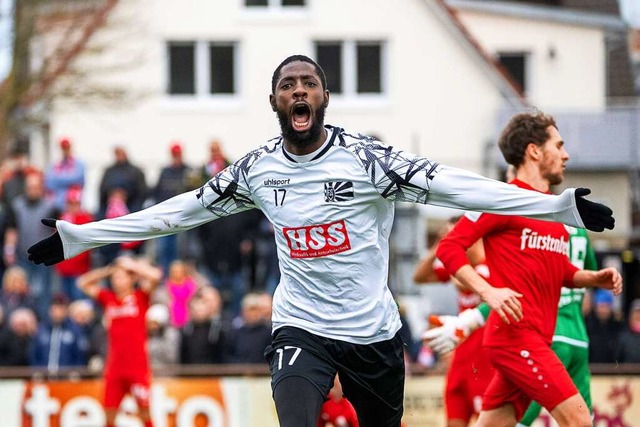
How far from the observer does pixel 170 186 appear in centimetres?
1959

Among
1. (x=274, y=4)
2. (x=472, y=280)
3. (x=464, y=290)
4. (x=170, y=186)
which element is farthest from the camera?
(x=274, y=4)

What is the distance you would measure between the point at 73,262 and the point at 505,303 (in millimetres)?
11636

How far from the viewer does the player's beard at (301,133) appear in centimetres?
763

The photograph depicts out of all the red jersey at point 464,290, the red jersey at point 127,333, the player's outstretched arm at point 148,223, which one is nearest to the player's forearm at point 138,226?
the player's outstretched arm at point 148,223

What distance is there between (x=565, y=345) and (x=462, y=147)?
77.3 feet

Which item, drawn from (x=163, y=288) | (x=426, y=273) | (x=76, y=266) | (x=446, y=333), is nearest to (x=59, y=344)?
(x=76, y=266)

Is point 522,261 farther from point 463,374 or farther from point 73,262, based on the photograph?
point 73,262

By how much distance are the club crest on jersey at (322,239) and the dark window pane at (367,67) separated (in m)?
26.0

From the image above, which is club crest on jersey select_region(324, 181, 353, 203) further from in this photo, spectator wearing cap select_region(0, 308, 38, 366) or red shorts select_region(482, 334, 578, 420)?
spectator wearing cap select_region(0, 308, 38, 366)

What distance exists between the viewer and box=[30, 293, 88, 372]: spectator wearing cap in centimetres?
1788

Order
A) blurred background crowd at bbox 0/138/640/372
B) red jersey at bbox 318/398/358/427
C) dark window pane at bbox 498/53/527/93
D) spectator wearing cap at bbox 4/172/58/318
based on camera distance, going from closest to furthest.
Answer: red jersey at bbox 318/398/358/427 → blurred background crowd at bbox 0/138/640/372 → spectator wearing cap at bbox 4/172/58/318 → dark window pane at bbox 498/53/527/93

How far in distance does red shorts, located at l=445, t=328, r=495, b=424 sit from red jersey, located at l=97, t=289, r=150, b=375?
4885 mm

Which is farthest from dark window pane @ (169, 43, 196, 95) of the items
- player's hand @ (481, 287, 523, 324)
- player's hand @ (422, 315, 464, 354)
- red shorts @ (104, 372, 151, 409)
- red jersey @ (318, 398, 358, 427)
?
player's hand @ (481, 287, 523, 324)

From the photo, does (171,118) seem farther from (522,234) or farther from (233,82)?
(522,234)
